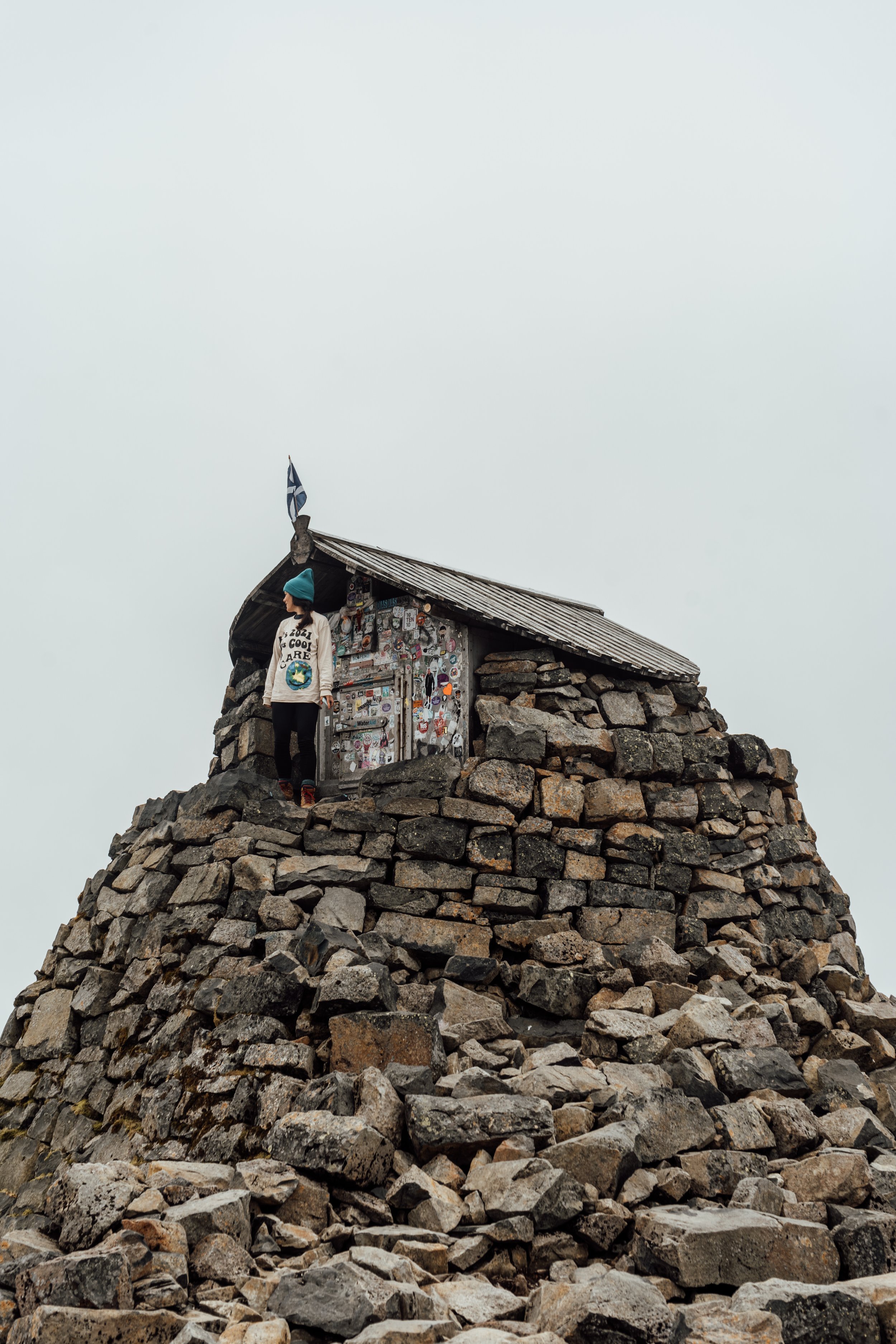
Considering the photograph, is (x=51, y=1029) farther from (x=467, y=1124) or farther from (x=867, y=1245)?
(x=867, y=1245)

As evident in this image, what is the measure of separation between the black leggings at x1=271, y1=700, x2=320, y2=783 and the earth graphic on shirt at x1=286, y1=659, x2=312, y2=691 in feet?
0.58

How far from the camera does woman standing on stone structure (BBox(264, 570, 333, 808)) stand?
10.8 meters

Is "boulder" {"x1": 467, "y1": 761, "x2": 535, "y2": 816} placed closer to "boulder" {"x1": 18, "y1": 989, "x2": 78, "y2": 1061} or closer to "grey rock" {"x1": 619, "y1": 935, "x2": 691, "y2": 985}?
"grey rock" {"x1": 619, "y1": 935, "x2": 691, "y2": 985}

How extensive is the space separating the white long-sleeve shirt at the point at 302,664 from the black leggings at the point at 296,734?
92mm

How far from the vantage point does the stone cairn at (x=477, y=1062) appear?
16.1ft

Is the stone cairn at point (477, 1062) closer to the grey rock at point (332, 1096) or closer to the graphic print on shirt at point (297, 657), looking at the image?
the grey rock at point (332, 1096)

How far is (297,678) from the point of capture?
10.8 metres

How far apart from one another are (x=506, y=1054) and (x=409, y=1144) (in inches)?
59.4

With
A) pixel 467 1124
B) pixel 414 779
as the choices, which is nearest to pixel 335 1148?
pixel 467 1124

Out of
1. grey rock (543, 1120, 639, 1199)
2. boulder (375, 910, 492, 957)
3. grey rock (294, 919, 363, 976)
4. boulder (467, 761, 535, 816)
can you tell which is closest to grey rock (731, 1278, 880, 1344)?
grey rock (543, 1120, 639, 1199)

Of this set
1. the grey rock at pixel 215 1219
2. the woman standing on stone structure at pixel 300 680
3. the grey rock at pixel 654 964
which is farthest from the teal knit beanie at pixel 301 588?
the grey rock at pixel 215 1219

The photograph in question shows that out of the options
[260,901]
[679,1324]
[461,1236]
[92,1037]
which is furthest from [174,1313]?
[92,1037]

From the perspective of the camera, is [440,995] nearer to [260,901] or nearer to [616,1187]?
[260,901]

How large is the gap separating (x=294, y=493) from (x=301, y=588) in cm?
159
